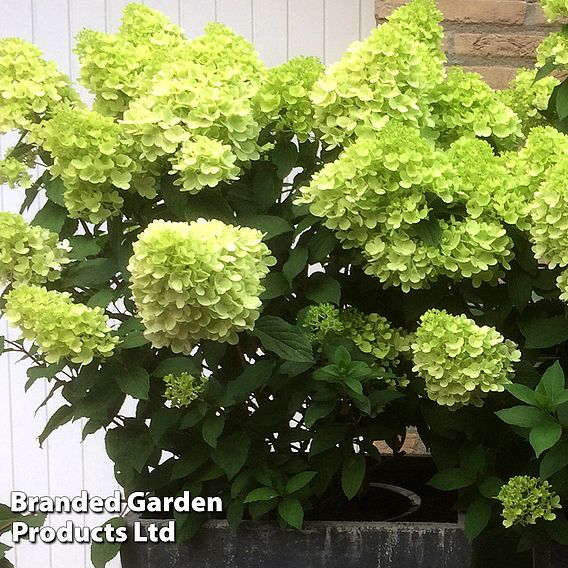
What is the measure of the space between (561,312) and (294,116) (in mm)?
379

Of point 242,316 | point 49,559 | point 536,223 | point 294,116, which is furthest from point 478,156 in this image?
point 49,559

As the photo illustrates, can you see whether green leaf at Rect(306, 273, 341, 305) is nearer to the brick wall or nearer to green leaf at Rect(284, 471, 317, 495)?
green leaf at Rect(284, 471, 317, 495)

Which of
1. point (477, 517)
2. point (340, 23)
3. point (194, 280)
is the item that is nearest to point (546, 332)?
point (477, 517)

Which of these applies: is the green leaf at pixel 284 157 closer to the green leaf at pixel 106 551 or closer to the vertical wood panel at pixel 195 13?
the green leaf at pixel 106 551

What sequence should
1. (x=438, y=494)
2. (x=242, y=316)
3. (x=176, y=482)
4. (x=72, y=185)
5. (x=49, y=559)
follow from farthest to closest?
(x=49, y=559)
(x=438, y=494)
(x=176, y=482)
(x=72, y=185)
(x=242, y=316)

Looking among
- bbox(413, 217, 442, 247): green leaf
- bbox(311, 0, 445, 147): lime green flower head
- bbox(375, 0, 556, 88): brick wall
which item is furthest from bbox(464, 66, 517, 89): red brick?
bbox(413, 217, 442, 247): green leaf

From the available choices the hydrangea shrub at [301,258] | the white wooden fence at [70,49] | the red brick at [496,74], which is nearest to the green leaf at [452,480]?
the hydrangea shrub at [301,258]

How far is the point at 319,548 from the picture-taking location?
860 millimetres

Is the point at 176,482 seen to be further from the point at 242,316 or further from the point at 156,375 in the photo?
the point at 242,316

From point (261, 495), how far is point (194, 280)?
296mm

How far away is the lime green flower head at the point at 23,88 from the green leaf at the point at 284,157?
0.82 feet

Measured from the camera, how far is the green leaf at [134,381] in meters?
0.79

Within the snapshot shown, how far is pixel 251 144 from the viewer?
856 millimetres

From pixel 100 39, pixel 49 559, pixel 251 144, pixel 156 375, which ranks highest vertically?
pixel 100 39
